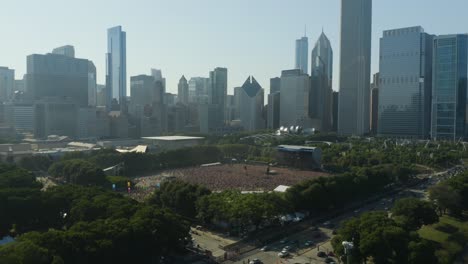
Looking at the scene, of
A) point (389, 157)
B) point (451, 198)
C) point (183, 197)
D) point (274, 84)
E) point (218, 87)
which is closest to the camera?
point (183, 197)

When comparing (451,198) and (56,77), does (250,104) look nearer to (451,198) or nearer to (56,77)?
(56,77)

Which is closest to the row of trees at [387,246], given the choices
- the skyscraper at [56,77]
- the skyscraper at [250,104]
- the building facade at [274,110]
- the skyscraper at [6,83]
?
the skyscraper at [56,77]

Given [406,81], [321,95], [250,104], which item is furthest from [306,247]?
[250,104]

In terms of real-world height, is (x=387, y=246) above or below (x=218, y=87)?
below

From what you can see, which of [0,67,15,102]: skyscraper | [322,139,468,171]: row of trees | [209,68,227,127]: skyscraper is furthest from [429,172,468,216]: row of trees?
[0,67,15,102]: skyscraper

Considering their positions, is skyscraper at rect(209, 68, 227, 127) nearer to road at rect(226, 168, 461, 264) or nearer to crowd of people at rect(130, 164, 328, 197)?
crowd of people at rect(130, 164, 328, 197)

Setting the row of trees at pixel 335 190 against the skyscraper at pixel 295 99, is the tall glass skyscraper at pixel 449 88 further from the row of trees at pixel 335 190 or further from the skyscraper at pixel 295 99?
the row of trees at pixel 335 190
